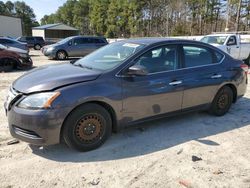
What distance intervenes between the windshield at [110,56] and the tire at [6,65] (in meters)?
7.92

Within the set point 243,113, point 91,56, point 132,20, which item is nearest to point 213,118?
point 243,113

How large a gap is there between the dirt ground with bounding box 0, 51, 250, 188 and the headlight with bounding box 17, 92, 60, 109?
0.78m

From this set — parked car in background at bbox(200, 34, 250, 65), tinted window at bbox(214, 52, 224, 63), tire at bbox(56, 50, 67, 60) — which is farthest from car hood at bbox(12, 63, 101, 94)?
tire at bbox(56, 50, 67, 60)

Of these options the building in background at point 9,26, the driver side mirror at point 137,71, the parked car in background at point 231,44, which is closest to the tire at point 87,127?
the driver side mirror at point 137,71

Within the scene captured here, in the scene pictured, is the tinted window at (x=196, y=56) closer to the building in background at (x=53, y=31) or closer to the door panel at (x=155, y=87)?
the door panel at (x=155, y=87)

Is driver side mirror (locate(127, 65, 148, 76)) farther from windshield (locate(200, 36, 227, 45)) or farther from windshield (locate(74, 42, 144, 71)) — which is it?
windshield (locate(200, 36, 227, 45))

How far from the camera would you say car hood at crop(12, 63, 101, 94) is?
3.53 metres

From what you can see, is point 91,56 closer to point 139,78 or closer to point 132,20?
point 139,78

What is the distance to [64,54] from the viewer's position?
56.4ft

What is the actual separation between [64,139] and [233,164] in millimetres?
2321

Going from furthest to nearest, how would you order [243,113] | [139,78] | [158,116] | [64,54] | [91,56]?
[64,54] < [243,113] < [91,56] < [158,116] < [139,78]

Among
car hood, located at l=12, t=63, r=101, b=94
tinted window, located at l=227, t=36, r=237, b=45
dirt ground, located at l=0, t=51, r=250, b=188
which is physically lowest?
dirt ground, located at l=0, t=51, r=250, b=188

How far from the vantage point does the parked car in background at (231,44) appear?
12805mm

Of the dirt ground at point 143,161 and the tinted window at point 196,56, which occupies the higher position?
the tinted window at point 196,56
